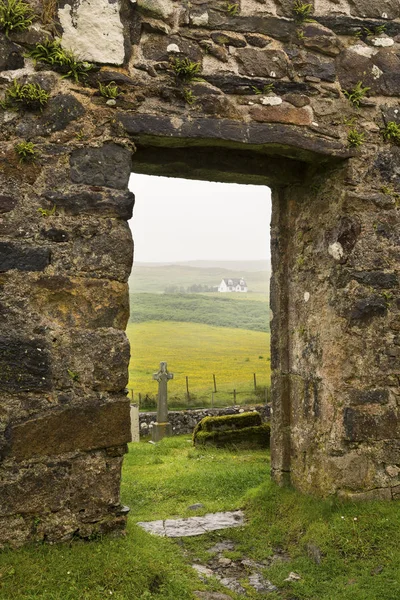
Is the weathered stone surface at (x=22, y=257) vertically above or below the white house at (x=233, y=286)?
above

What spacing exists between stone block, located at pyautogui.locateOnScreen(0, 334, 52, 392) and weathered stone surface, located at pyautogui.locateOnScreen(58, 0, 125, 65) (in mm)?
1971

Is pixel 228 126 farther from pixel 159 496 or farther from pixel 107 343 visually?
pixel 159 496

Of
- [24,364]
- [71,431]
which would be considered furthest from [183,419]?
[24,364]

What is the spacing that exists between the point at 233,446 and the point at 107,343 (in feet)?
18.9

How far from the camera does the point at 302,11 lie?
14.0 ft

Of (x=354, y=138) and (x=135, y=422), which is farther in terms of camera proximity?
(x=135, y=422)

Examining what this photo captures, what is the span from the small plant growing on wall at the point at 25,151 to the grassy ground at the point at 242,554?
2.48 m

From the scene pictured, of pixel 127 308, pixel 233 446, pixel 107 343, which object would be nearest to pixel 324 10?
pixel 127 308

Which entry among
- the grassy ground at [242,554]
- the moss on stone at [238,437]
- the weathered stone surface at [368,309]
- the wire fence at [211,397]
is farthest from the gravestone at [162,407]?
the weathered stone surface at [368,309]

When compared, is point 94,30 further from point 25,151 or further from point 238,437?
point 238,437

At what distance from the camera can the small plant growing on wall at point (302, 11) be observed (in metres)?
4.27

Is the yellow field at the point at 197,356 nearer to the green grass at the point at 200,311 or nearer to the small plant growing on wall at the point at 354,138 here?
the green grass at the point at 200,311

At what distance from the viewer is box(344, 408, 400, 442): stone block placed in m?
4.41

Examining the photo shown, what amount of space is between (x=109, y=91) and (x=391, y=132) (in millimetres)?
2292
